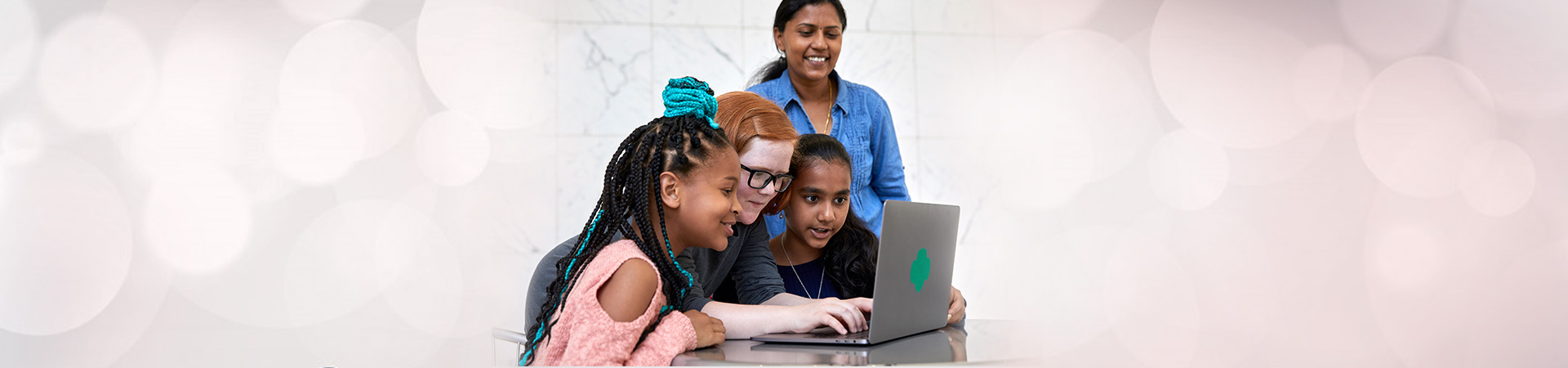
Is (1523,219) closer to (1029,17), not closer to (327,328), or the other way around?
(1029,17)

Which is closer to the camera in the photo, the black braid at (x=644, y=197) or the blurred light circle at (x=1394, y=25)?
the black braid at (x=644, y=197)

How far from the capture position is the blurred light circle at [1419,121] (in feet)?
10.9

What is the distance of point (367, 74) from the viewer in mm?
2637

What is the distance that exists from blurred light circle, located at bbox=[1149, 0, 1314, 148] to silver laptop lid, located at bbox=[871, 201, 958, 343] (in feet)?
Result: 7.87

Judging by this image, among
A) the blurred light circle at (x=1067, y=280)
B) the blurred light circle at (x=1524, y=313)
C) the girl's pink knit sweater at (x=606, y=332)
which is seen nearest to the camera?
the girl's pink knit sweater at (x=606, y=332)

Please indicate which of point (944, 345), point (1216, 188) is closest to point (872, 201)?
point (944, 345)

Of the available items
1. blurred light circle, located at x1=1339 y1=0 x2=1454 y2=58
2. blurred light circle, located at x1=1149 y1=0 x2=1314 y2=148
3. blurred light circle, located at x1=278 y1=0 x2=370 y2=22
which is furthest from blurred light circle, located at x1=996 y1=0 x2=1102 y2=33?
blurred light circle, located at x1=278 y1=0 x2=370 y2=22

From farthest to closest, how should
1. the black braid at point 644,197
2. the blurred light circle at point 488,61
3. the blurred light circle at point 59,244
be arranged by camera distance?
the blurred light circle at point 488,61 → the blurred light circle at point 59,244 → the black braid at point 644,197

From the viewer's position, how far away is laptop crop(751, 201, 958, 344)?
0.98m

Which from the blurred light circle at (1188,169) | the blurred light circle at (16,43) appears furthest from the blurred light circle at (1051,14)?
the blurred light circle at (16,43)

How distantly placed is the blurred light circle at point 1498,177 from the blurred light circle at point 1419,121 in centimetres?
9

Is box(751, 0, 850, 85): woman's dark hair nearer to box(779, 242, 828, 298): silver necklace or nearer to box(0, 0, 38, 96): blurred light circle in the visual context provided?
box(779, 242, 828, 298): silver necklace

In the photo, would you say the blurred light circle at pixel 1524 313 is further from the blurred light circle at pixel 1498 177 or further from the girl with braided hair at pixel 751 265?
the girl with braided hair at pixel 751 265

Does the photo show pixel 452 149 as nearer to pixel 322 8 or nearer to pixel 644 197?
pixel 322 8
